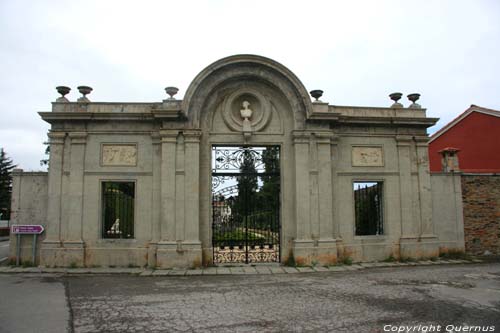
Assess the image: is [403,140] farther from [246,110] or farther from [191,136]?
[191,136]

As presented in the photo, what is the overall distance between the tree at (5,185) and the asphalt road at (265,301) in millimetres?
27117

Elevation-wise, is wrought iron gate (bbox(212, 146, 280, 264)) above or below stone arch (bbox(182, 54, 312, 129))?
below

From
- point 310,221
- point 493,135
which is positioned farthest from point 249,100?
point 493,135

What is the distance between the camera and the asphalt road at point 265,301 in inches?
230

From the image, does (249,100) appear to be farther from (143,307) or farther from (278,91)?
(143,307)

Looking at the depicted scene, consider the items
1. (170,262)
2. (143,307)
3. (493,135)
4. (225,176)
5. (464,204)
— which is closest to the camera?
(143,307)

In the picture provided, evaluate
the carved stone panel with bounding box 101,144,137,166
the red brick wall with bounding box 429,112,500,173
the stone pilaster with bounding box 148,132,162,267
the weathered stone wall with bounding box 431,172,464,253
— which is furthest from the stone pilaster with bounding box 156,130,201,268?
the red brick wall with bounding box 429,112,500,173

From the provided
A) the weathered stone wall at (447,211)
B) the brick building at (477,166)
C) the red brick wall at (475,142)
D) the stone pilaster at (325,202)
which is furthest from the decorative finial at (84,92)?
the red brick wall at (475,142)

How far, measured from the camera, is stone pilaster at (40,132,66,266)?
11.2m

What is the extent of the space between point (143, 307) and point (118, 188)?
6413 mm

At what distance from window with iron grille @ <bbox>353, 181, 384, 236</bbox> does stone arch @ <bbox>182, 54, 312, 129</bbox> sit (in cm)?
311

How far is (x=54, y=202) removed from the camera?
450 inches

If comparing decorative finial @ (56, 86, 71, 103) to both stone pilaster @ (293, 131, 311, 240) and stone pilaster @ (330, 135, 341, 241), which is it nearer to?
stone pilaster @ (293, 131, 311, 240)

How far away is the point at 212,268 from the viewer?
11.1 meters
